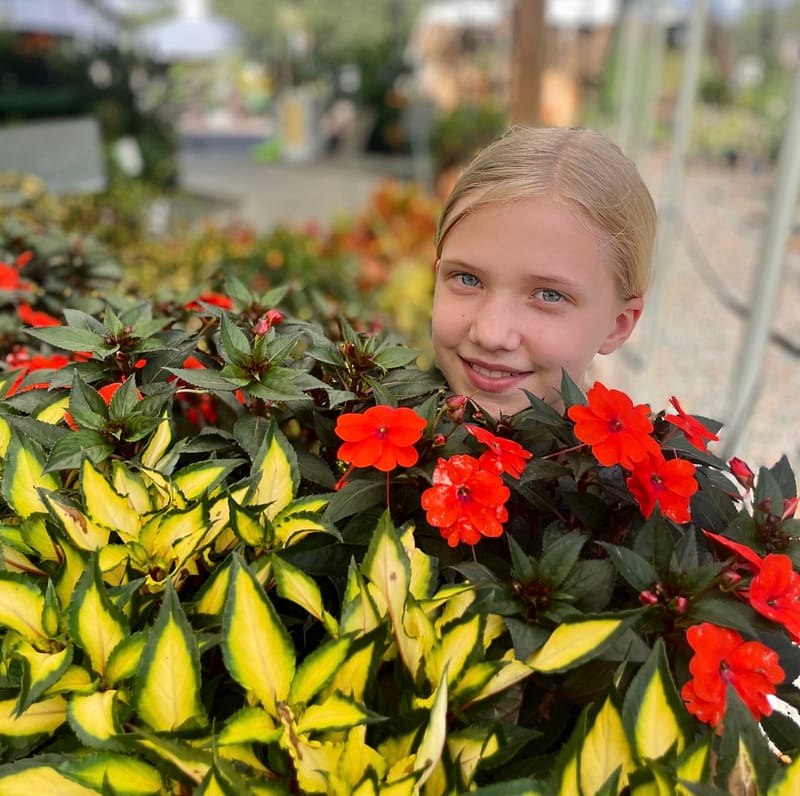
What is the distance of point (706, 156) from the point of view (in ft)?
47.2

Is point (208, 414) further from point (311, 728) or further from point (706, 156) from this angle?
point (706, 156)

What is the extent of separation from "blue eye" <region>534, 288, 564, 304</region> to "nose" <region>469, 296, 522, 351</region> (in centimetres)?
4

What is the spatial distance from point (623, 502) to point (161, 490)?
49 centimetres

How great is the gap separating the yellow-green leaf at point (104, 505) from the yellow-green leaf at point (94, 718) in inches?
6.7

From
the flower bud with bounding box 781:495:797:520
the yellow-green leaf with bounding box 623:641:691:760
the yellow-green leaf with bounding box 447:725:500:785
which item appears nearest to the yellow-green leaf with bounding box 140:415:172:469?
the yellow-green leaf with bounding box 447:725:500:785

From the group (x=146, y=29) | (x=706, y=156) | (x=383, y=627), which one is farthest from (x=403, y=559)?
(x=146, y=29)

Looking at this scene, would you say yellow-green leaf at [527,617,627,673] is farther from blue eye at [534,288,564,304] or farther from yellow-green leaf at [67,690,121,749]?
blue eye at [534,288,564,304]

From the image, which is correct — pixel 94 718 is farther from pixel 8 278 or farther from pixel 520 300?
pixel 8 278

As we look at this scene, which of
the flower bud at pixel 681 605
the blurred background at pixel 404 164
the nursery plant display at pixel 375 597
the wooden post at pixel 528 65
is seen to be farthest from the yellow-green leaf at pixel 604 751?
the wooden post at pixel 528 65

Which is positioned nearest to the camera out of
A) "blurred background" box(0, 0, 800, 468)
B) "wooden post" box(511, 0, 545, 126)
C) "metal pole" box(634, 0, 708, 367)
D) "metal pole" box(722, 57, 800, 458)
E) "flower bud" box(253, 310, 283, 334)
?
"flower bud" box(253, 310, 283, 334)

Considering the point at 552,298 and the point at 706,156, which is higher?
the point at 552,298

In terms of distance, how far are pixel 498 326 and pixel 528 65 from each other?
12.0 feet

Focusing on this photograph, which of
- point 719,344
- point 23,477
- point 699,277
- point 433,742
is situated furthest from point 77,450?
point 699,277

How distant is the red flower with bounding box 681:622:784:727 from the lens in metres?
0.66
